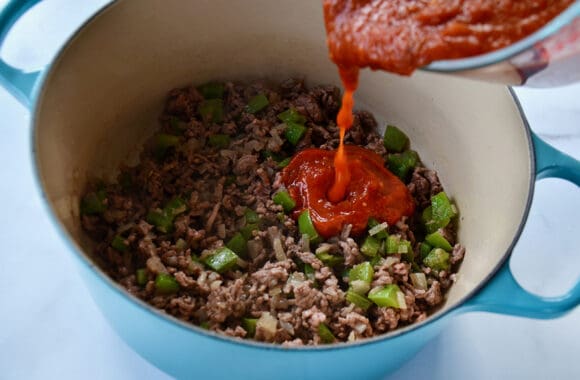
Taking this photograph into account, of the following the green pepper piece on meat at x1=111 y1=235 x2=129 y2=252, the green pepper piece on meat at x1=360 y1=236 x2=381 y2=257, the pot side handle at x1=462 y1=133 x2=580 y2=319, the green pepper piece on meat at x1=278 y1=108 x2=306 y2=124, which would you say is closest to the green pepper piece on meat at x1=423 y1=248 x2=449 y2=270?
the green pepper piece on meat at x1=360 y1=236 x2=381 y2=257

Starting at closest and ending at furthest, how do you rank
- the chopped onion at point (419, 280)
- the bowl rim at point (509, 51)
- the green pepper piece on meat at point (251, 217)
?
the bowl rim at point (509, 51) < the chopped onion at point (419, 280) < the green pepper piece on meat at point (251, 217)

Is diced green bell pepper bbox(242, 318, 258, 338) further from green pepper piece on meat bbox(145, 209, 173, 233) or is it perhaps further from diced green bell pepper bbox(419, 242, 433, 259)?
diced green bell pepper bbox(419, 242, 433, 259)

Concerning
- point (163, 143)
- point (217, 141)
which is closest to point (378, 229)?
point (217, 141)

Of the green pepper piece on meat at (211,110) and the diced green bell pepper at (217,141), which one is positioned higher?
the green pepper piece on meat at (211,110)

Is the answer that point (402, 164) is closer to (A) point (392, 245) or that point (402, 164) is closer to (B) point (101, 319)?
(A) point (392, 245)

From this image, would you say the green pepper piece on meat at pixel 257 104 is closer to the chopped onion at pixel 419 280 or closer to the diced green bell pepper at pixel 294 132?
the diced green bell pepper at pixel 294 132

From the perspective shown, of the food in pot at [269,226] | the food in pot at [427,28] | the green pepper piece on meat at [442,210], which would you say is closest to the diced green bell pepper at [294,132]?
the food in pot at [269,226]
